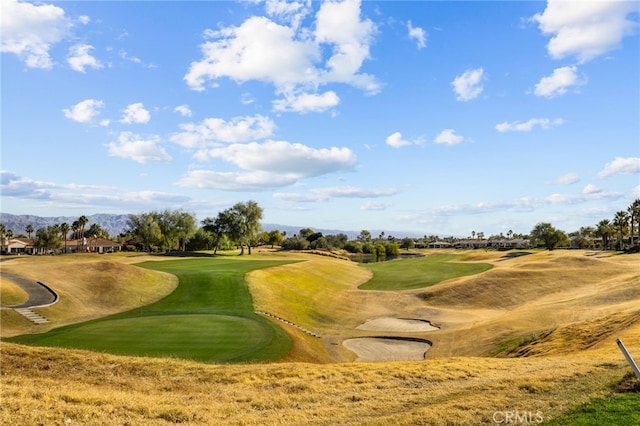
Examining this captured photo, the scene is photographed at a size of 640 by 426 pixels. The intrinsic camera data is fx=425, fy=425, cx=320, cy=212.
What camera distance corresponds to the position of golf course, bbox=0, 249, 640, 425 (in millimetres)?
12766

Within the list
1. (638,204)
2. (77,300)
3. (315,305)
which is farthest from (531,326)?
(638,204)

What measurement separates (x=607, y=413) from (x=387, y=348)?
24.0 meters

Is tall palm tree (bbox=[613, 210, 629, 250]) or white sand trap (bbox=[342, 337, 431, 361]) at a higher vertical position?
tall palm tree (bbox=[613, 210, 629, 250])

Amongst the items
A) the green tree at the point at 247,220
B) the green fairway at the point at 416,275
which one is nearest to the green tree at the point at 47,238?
→ the green tree at the point at 247,220

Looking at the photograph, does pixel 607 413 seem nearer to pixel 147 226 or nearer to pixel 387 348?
pixel 387 348

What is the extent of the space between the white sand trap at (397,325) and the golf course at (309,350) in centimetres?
40

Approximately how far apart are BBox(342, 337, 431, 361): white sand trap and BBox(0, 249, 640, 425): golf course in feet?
0.58

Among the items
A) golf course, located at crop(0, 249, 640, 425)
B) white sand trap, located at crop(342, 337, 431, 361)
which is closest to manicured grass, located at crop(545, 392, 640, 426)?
golf course, located at crop(0, 249, 640, 425)

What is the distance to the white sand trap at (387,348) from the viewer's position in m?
30.6

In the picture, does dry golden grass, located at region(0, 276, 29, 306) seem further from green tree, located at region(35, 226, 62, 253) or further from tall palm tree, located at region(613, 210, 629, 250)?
tall palm tree, located at region(613, 210, 629, 250)

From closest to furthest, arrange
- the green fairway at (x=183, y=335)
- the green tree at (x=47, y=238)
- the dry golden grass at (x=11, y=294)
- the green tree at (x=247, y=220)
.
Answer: the green fairway at (x=183, y=335) < the dry golden grass at (x=11, y=294) < the green tree at (x=247, y=220) < the green tree at (x=47, y=238)

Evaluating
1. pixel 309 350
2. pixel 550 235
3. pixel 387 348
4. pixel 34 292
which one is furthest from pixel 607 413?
pixel 550 235

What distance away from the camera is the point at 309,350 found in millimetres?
29141

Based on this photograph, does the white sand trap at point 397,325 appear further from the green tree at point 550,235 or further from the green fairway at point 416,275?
the green tree at point 550,235
